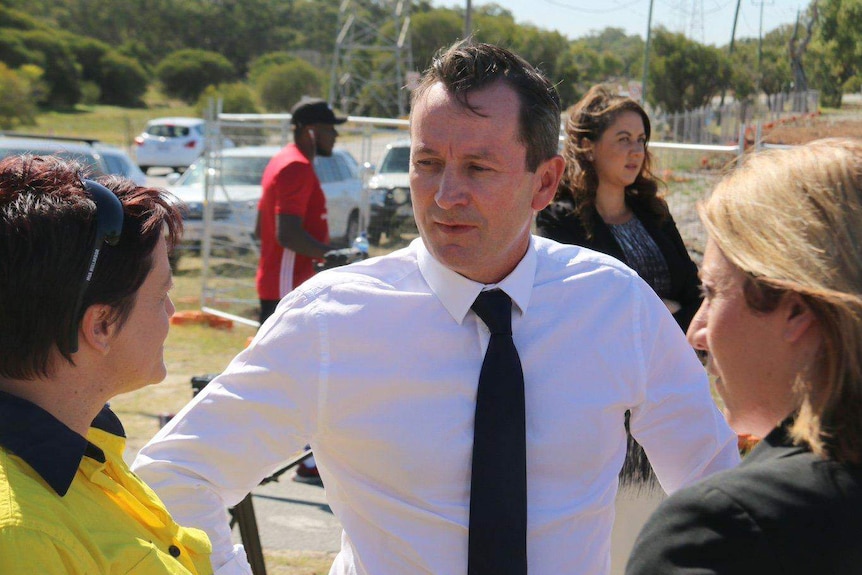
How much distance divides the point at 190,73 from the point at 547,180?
181 ft

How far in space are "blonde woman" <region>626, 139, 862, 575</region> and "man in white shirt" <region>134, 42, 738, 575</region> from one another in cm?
50

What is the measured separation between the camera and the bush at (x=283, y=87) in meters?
45.4

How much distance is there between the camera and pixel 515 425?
1.89 m

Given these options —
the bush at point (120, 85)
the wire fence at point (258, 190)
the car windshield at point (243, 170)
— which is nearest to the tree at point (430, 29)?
the bush at point (120, 85)

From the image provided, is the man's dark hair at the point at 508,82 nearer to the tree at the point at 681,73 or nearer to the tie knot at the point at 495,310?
the tie knot at the point at 495,310

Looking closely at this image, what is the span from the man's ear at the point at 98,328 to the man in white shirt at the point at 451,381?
400mm

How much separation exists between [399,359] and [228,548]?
513mm

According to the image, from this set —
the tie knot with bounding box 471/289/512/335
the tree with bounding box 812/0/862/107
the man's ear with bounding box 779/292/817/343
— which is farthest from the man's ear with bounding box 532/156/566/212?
the tree with bounding box 812/0/862/107

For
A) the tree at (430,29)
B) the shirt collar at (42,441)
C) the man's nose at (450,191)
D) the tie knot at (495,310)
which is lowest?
the shirt collar at (42,441)

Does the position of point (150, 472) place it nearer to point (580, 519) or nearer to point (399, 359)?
point (399, 359)

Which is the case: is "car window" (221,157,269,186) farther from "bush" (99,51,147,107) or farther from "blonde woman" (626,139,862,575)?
"bush" (99,51,147,107)

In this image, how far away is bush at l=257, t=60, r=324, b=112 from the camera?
45.4 metres

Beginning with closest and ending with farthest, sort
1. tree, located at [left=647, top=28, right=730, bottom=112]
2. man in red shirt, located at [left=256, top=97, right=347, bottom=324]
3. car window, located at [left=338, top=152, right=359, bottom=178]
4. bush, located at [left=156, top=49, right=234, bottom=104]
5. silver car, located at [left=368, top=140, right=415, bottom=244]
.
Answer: man in red shirt, located at [left=256, top=97, right=347, bottom=324], silver car, located at [left=368, top=140, right=415, bottom=244], car window, located at [left=338, top=152, right=359, bottom=178], tree, located at [left=647, top=28, right=730, bottom=112], bush, located at [left=156, top=49, right=234, bottom=104]

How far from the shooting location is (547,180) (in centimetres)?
224
